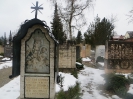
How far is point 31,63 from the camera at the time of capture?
6.25 m

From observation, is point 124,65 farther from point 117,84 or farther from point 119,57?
point 117,84

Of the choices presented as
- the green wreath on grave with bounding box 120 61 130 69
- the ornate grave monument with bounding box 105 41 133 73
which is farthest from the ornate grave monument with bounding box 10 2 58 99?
the green wreath on grave with bounding box 120 61 130 69

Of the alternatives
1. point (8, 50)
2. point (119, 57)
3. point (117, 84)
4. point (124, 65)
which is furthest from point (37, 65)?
point (8, 50)

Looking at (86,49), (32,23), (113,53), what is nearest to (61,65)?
(113,53)

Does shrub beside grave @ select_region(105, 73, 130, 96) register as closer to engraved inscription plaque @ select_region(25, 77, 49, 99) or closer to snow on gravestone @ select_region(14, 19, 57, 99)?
snow on gravestone @ select_region(14, 19, 57, 99)

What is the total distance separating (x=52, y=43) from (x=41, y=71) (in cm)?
101

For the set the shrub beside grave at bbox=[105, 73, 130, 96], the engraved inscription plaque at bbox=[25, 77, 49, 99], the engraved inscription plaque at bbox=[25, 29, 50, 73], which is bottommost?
the shrub beside grave at bbox=[105, 73, 130, 96]

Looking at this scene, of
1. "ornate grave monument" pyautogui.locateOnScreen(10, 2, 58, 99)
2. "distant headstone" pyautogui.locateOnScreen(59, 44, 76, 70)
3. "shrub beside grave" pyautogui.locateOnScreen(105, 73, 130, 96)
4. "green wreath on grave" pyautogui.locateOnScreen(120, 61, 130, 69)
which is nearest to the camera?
"ornate grave monument" pyautogui.locateOnScreen(10, 2, 58, 99)

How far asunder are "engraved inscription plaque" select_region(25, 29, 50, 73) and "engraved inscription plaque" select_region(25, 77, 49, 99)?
10.4 inches

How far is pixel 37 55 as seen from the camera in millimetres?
6246

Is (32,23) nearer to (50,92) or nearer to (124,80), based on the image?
(50,92)

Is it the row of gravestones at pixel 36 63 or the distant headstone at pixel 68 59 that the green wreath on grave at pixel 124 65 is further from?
the row of gravestones at pixel 36 63

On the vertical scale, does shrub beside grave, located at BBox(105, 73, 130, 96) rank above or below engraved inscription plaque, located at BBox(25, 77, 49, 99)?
below

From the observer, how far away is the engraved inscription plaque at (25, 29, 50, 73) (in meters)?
6.22
